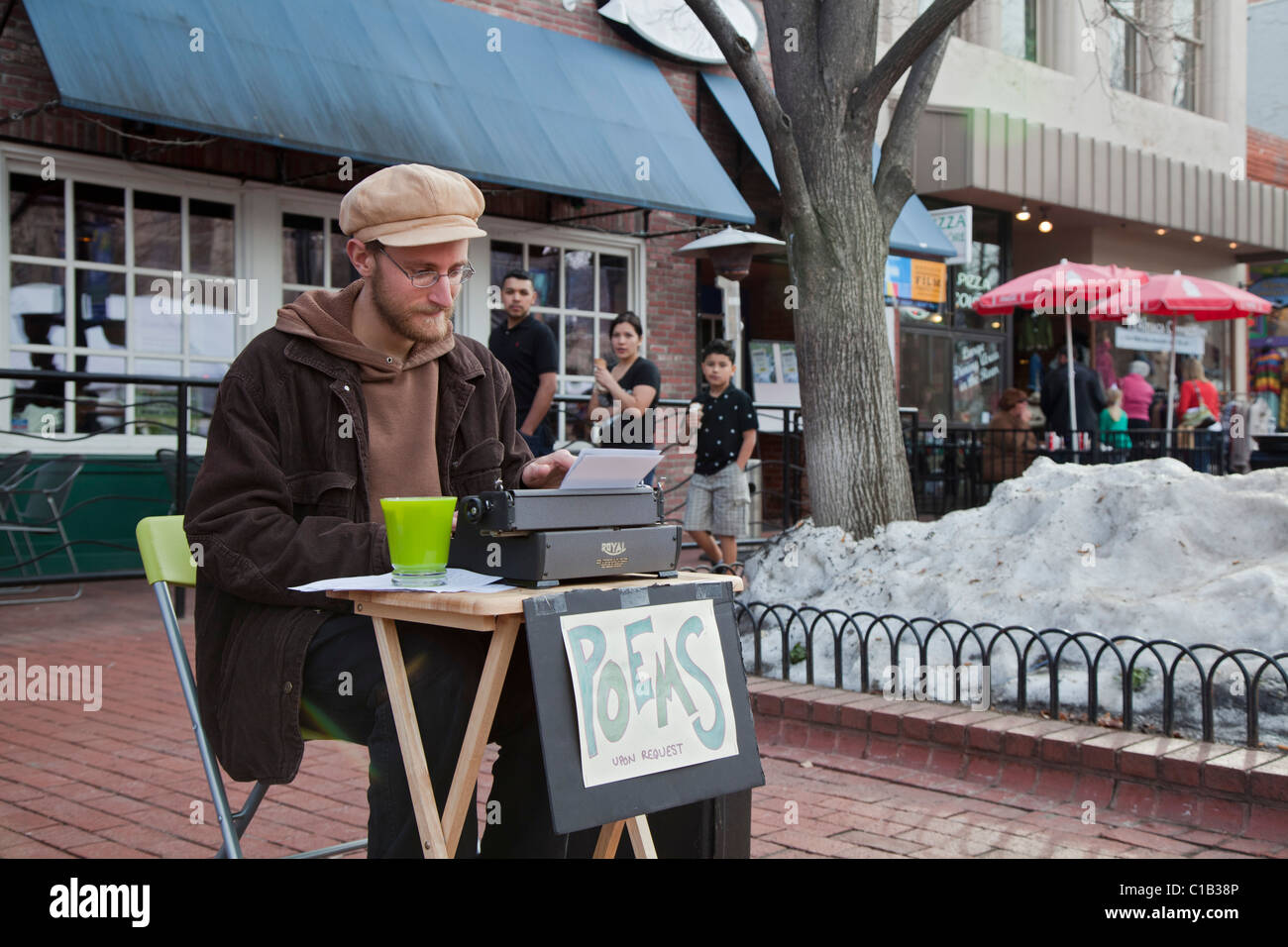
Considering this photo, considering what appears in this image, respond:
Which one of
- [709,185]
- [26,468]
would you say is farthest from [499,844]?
[709,185]

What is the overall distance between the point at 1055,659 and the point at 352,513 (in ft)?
9.81

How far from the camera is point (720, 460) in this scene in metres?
8.38

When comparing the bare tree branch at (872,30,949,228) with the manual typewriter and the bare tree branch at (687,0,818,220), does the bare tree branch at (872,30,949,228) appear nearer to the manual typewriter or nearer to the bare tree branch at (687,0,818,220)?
the bare tree branch at (687,0,818,220)

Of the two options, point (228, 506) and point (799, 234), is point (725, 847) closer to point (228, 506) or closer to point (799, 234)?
point (228, 506)

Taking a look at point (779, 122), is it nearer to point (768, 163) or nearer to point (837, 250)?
point (837, 250)

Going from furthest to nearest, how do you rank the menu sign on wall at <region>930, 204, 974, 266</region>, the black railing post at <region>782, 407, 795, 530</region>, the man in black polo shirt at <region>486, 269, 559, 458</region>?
the menu sign on wall at <region>930, 204, 974, 266</region>, the black railing post at <region>782, 407, 795, 530</region>, the man in black polo shirt at <region>486, 269, 559, 458</region>

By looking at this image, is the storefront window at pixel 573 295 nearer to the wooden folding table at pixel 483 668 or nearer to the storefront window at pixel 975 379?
the storefront window at pixel 975 379

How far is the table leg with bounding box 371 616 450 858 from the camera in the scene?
2.37 m

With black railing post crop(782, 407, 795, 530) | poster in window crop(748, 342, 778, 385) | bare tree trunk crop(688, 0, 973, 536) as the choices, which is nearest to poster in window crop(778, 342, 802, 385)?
poster in window crop(748, 342, 778, 385)

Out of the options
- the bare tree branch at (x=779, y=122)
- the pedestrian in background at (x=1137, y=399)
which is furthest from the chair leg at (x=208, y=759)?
the pedestrian in background at (x=1137, y=399)

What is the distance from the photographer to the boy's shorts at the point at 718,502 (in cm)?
839

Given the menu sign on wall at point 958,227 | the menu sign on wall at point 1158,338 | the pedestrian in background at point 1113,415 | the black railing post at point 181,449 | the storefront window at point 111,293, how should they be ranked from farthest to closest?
1. the menu sign on wall at point 1158,338
2. the pedestrian in background at point 1113,415
3. the menu sign on wall at point 958,227
4. the storefront window at point 111,293
5. the black railing post at point 181,449

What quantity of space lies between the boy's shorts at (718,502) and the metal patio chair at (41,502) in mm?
3949

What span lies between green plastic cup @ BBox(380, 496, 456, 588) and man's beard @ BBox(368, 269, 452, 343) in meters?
0.56
